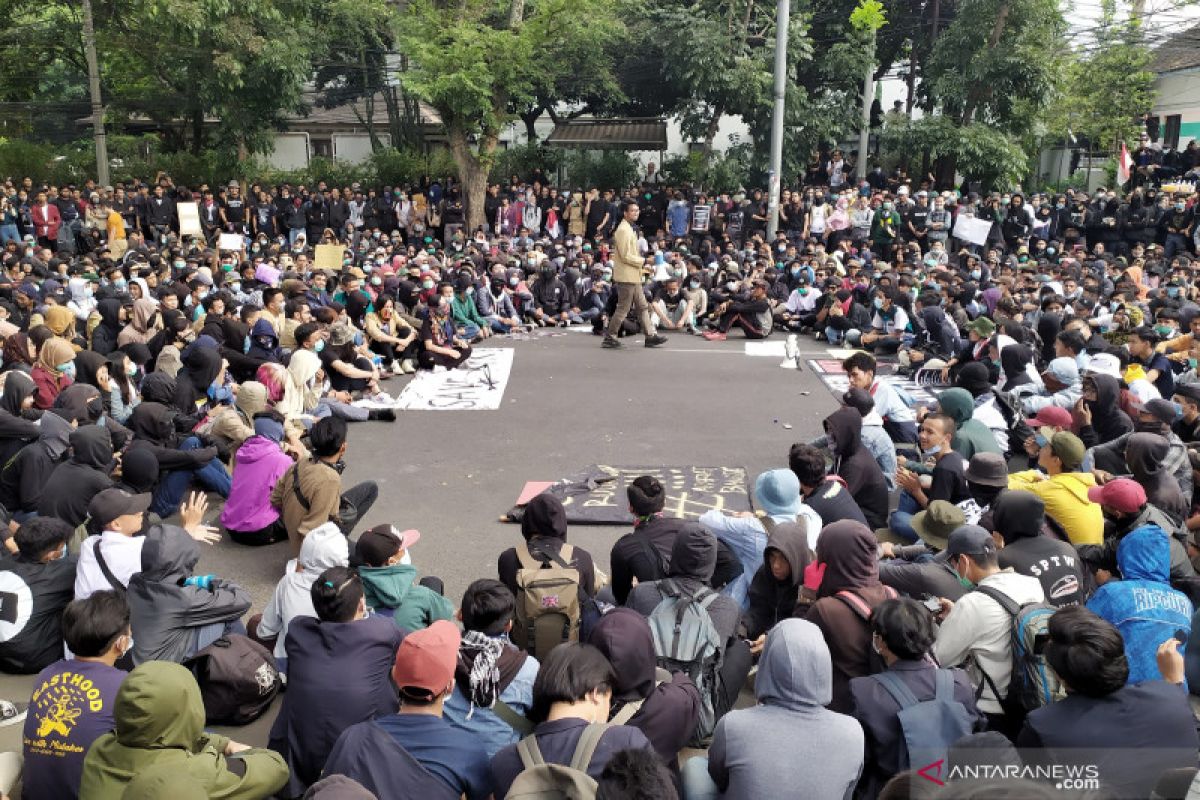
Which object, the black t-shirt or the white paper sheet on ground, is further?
the white paper sheet on ground

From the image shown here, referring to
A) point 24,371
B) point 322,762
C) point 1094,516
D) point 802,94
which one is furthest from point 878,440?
point 802,94

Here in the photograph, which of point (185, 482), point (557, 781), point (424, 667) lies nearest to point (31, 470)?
point (185, 482)

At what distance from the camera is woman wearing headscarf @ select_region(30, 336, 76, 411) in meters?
8.27

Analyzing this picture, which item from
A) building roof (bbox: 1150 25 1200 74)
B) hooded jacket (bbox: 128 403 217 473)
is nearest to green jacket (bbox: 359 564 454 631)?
hooded jacket (bbox: 128 403 217 473)

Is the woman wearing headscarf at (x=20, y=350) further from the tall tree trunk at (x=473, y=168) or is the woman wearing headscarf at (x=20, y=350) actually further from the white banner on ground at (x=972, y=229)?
the white banner on ground at (x=972, y=229)

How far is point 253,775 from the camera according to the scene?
3637 millimetres

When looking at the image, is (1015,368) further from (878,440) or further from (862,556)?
(862,556)

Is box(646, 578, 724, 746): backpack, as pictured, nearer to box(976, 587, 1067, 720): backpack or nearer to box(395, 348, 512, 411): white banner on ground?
box(976, 587, 1067, 720): backpack

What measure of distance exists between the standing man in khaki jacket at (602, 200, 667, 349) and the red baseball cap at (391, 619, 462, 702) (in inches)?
413

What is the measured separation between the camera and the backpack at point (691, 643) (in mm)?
4352

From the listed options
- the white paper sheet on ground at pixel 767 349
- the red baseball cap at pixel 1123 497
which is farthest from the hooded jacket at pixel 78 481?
the white paper sheet on ground at pixel 767 349

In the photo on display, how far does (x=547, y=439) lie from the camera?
32.3ft

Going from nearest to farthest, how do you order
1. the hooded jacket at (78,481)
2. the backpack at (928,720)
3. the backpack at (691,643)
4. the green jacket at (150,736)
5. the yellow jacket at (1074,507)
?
the green jacket at (150,736)
the backpack at (928,720)
the backpack at (691,643)
the yellow jacket at (1074,507)
the hooded jacket at (78,481)

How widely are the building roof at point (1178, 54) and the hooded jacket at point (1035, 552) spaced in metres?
26.4
